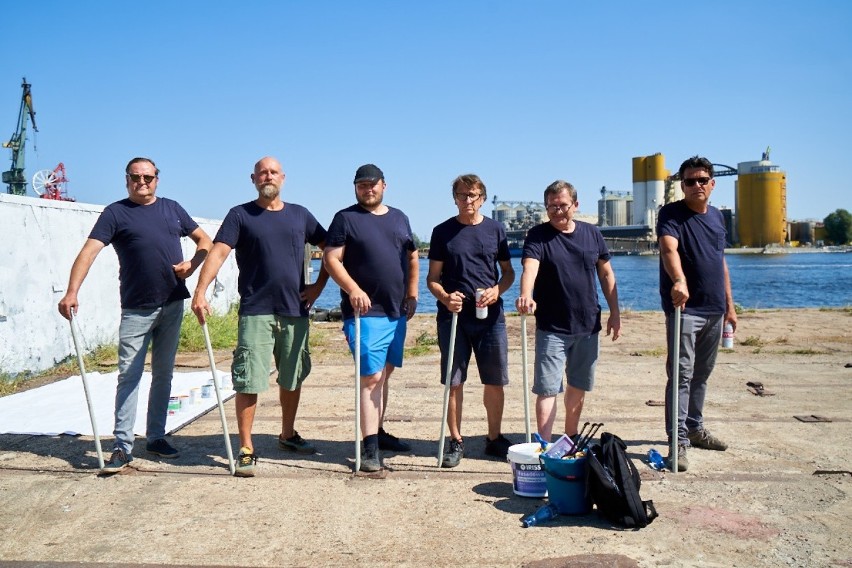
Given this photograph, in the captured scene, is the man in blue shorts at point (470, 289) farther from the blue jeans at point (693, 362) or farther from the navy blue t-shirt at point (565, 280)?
the blue jeans at point (693, 362)

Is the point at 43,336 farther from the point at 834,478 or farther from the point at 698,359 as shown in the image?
the point at 834,478

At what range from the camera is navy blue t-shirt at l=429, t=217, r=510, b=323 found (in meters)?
4.82

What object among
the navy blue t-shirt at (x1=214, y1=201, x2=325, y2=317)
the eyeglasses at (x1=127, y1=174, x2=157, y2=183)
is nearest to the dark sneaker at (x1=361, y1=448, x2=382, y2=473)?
the navy blue t-shirt at (x1=214, y1=201, x2=325, y2=317)

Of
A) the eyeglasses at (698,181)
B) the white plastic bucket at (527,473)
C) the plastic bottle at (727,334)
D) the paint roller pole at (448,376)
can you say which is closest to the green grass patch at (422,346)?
the paint roller pole at (448,376)

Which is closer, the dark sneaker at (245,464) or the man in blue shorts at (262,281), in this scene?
the dark sneaker at (245,464)

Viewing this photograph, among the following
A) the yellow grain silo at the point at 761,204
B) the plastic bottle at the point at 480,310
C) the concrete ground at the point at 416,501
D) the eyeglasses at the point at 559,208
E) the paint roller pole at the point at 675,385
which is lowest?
the concrete ground at the point at 416,501

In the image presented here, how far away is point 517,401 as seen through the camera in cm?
698

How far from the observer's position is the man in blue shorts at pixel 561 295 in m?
4.69

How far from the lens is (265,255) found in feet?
15.7

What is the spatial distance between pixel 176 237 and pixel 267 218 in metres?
0.78

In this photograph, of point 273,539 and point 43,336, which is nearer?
point 273,539

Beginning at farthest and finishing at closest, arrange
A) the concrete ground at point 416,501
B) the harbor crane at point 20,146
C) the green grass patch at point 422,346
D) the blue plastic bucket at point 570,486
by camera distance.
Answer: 1. the harbor crane at point 20,146
2. the green grass patch at point 422,346
3. the blue plastic bucket at point 570,486
4. the concrete ground at point 416,501

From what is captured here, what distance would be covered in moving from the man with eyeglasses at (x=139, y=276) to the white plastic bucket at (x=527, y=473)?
2463 millimetres

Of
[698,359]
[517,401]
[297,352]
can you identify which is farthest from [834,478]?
[297,352]
